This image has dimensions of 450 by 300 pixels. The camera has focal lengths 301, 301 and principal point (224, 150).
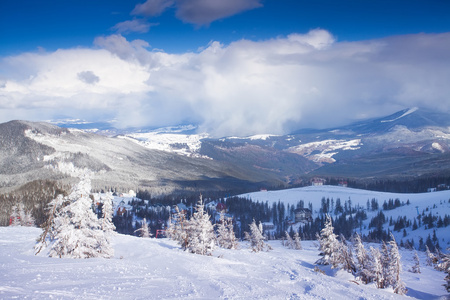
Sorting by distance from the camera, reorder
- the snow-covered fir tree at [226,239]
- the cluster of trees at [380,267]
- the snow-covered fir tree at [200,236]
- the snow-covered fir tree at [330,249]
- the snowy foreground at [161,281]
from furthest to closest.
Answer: the snow-covered fir tree at [226,239] < the snow-covered fir tree at [200,236] < the snow-covered fir tree at [330,249] < the cluster of trees at [380,267] < the snowy foreground at [161,281]

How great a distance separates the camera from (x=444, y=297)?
2875 cm

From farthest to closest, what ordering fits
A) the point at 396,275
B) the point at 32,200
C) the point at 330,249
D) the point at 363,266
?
the point at 32,200 → the point at 330,249 → the point at 363,266 → the point at 396,275

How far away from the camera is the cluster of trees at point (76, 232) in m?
29.1

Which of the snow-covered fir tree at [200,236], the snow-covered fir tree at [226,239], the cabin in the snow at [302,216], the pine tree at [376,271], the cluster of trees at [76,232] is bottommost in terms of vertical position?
the cabin in the snow at [302,216]

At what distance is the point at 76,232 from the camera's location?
96.2ft

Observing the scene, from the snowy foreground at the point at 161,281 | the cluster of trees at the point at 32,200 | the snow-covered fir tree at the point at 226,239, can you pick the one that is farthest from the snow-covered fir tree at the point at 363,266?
the cluster of trees at the point at 32,200

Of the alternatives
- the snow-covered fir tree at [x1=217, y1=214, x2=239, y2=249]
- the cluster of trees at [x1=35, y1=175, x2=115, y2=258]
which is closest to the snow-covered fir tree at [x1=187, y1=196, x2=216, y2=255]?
the cluster of trees at [x1=35, y1=175, x2=115, y2=258]

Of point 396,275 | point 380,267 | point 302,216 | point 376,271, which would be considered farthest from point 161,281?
point 302,216

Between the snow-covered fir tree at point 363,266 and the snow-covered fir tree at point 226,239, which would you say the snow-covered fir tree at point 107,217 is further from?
the snow-covered fir tree at point 363,266

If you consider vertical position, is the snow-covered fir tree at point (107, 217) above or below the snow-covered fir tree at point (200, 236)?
above

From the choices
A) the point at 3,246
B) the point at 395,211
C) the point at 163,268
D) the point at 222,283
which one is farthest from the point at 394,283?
the point at 395,211

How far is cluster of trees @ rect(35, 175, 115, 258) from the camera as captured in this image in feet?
95.5

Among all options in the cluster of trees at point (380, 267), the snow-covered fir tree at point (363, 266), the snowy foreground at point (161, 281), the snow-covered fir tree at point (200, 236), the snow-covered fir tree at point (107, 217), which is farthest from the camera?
the snow-covered fir tree at point (200, 236)

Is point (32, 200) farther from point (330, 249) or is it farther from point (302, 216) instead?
point (330, 249)
